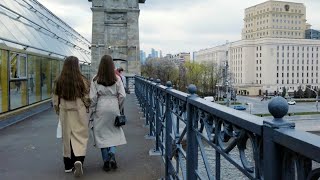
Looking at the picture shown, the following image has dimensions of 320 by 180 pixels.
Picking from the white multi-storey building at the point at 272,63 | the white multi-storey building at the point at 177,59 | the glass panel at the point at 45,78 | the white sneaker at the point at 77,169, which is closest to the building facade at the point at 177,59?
the white multi-storey building at the point at 177,59

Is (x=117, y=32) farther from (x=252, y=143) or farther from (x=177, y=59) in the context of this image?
(x=177, y=59)

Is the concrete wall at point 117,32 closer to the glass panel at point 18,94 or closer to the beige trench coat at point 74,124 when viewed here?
the glass panel at point 18,94

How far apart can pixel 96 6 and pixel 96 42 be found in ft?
7.20

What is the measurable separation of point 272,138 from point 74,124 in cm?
457

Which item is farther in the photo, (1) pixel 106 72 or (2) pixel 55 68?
(2) pixel 55 68

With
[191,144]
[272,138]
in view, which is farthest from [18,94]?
[272,138]

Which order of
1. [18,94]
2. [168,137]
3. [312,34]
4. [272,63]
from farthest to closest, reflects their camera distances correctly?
[312,34] → [272,63] → [18,94] → [168,137]

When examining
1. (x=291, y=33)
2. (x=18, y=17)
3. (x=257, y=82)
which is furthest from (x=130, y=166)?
(x=291, y=33)

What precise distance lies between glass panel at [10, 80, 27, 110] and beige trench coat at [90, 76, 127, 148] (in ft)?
18.4

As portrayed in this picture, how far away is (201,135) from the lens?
305 cm

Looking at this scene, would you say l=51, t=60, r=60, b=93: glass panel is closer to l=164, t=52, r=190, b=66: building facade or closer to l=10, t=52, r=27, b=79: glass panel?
l=10, t=52, r=27, b=79: glass panel

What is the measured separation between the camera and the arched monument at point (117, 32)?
23.8m

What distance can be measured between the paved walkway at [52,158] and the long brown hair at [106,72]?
4.39 feet

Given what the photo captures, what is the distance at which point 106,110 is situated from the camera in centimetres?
586
